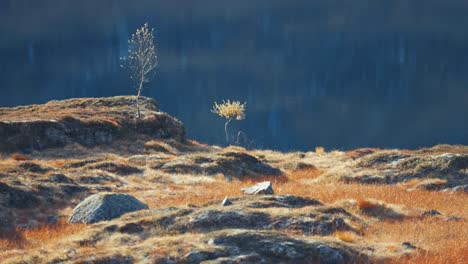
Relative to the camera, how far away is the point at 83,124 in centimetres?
5253

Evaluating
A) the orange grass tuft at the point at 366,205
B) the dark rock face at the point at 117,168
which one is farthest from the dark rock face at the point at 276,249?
the dark rock face at the point at 117,168

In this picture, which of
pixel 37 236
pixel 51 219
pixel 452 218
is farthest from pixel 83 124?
pixel 452 218

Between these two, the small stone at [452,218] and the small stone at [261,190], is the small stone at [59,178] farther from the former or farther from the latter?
the small stone at [452,218]

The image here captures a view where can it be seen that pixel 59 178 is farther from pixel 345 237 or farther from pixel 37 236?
pixel 345 237

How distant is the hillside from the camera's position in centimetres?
1310

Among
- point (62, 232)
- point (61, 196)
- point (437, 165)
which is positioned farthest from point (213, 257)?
point (437, 165)

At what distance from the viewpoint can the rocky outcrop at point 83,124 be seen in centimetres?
4809

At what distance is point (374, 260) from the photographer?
12.9 metres

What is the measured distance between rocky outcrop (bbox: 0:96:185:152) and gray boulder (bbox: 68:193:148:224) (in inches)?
1113

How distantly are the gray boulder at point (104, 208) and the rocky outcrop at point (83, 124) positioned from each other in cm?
2826

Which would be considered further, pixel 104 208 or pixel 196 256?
pixel 104 208

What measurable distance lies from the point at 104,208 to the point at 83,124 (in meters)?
34.5

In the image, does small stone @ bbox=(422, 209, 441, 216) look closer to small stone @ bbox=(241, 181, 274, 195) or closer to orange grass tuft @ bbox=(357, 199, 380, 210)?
orange grass tuft @ bbox=(357, 199, 380, 210)

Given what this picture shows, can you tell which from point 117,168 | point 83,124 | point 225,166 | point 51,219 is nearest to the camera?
point 51,219
